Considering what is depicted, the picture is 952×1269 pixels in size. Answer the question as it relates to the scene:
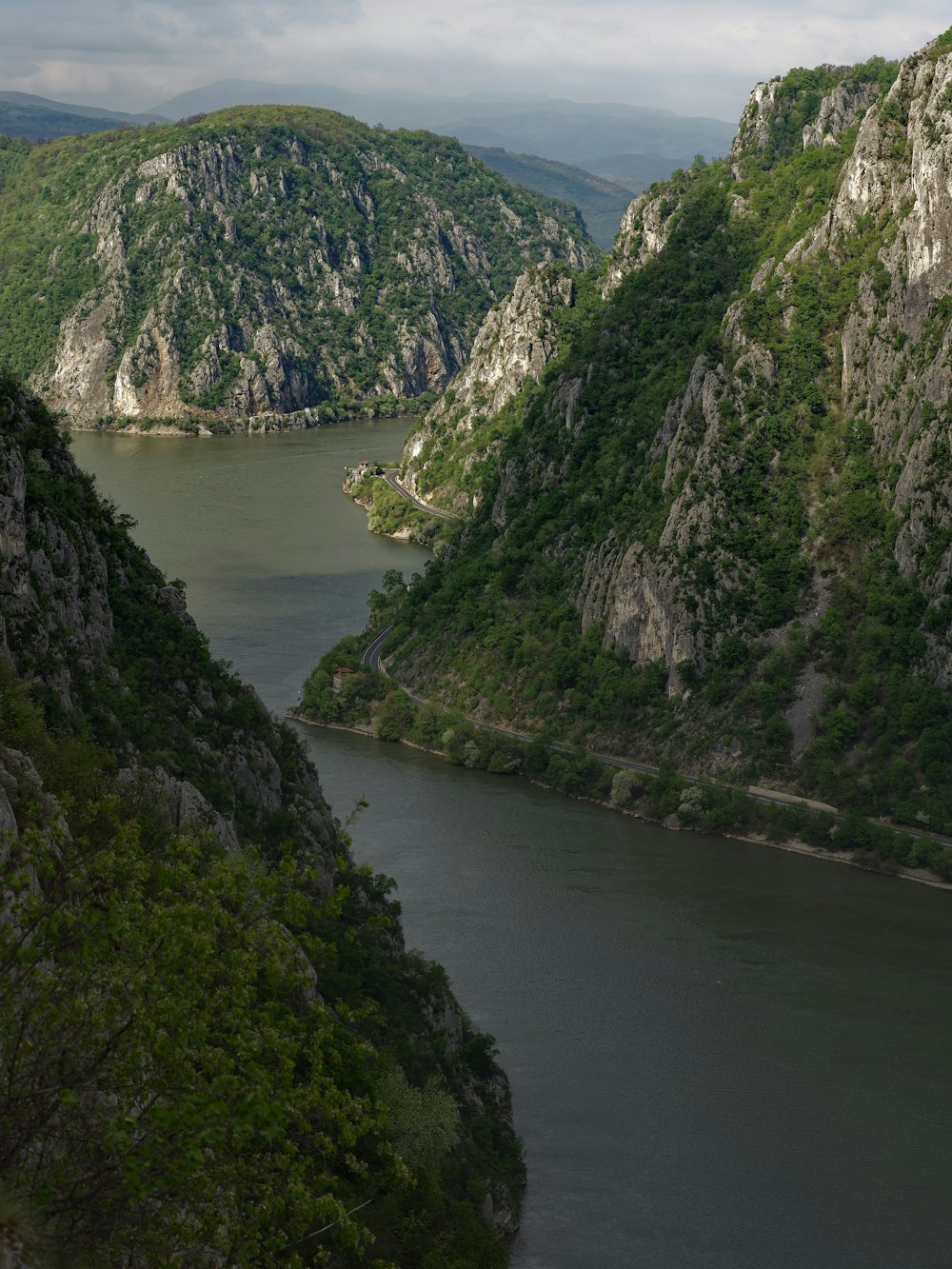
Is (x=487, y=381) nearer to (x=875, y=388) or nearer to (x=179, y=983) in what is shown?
(x=875, y=388)

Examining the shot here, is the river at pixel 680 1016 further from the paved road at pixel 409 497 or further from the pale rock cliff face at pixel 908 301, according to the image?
the paved road at pixel 409 497

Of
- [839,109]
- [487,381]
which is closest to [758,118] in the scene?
[839,109]

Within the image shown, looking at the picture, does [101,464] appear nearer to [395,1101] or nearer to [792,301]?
[792,301]

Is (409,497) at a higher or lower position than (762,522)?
lower

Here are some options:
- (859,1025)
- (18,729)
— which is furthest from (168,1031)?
(859,1025)

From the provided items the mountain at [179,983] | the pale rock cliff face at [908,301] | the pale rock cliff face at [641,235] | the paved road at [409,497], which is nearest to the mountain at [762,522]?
the pale rock cliff face at [908,301]

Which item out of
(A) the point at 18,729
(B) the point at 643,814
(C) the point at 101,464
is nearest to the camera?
(A) the point at 18,729

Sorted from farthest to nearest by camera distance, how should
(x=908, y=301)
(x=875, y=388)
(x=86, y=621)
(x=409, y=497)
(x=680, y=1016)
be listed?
(x=409, y=497), (x=875, y=388), (x=908, y=301), (x=680, y=1016), (x=86, y=621)

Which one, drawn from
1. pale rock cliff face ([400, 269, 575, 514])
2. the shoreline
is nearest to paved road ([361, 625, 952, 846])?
the shoreline
